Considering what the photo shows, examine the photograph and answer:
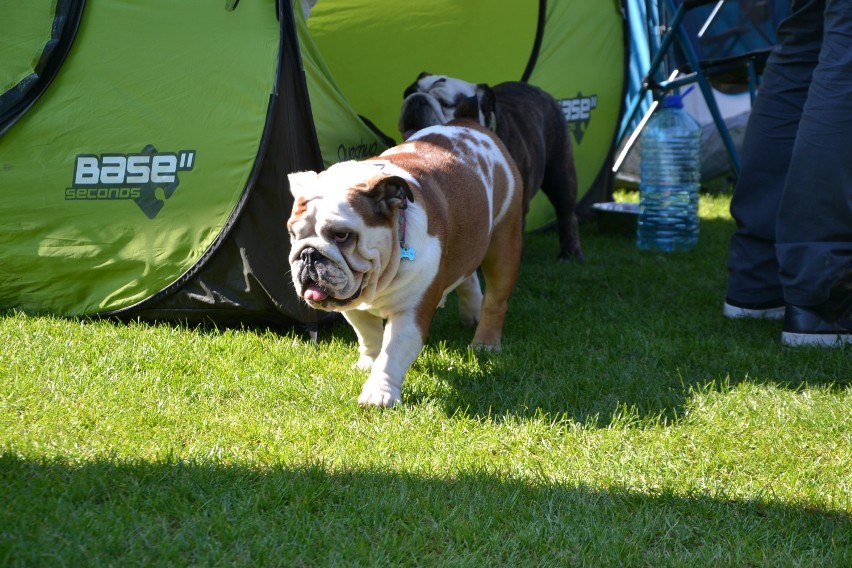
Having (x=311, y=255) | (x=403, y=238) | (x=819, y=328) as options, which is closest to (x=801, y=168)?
(x=819, y=328)

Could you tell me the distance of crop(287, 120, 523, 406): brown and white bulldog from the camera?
2836mm


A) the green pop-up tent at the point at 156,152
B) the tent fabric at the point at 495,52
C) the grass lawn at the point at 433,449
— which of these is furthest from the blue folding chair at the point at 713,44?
the green pop-up tent at the point at 156,152

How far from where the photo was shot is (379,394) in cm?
299

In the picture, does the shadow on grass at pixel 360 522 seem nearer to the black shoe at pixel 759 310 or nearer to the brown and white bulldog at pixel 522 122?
the black shoe at pixel 759 310

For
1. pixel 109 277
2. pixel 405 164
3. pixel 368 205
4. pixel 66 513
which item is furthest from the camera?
pixel 109 277

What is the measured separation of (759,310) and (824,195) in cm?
67

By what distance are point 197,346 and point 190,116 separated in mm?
878

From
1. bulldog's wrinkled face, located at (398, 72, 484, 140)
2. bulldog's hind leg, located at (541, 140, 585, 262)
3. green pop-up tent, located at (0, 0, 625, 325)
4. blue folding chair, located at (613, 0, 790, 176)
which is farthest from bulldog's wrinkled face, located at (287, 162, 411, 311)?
blue folding chair, located at (613, 0, 790, 176)

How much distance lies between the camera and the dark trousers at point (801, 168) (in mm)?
3494

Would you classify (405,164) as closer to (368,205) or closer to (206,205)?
(368,205)

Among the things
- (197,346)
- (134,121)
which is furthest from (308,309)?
(134,121)

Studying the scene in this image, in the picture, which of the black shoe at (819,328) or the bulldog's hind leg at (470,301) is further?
the bulldog's hind leg at (470,301)

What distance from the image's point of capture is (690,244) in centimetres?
564

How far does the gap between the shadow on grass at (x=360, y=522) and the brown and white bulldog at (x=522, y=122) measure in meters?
2.10
